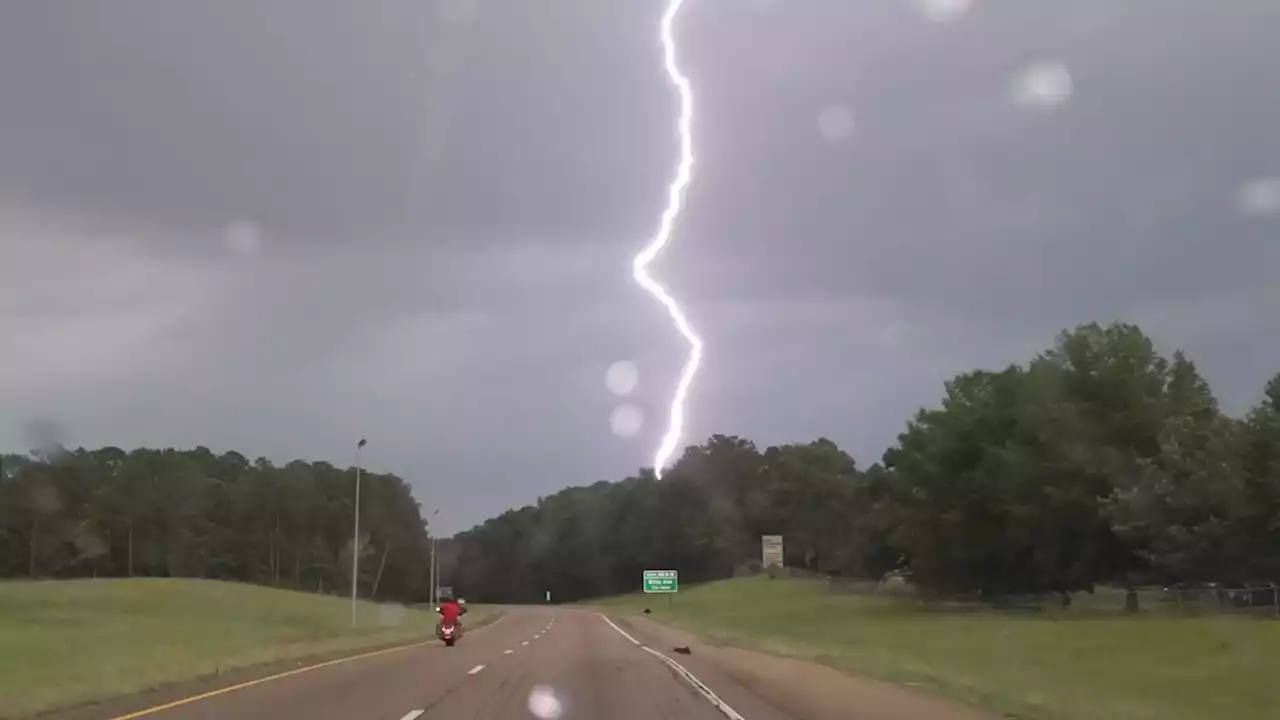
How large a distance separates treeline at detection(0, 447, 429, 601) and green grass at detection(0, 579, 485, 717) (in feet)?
162

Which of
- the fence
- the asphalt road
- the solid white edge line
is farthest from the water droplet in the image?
the fence

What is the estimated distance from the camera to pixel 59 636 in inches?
2058

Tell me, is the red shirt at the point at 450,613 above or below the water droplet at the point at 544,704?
above

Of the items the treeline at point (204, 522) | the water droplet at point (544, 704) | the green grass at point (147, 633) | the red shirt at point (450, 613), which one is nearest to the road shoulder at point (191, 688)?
the green grass at point (147, 633)

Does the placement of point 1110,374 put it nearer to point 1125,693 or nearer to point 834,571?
point 1125,693

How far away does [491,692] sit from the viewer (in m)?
21.8

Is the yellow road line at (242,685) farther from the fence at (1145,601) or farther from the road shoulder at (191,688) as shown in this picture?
the fence at (1145,601)

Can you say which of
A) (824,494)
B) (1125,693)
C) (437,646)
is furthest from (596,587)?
(1125,693)

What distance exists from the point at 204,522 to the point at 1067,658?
439 feet

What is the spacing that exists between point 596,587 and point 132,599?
350ft

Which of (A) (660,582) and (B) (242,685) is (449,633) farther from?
(A) (660,582)

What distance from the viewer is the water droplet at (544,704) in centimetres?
1786

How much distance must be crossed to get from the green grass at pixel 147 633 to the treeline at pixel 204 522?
49.4 meters

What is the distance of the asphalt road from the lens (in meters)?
17.9
